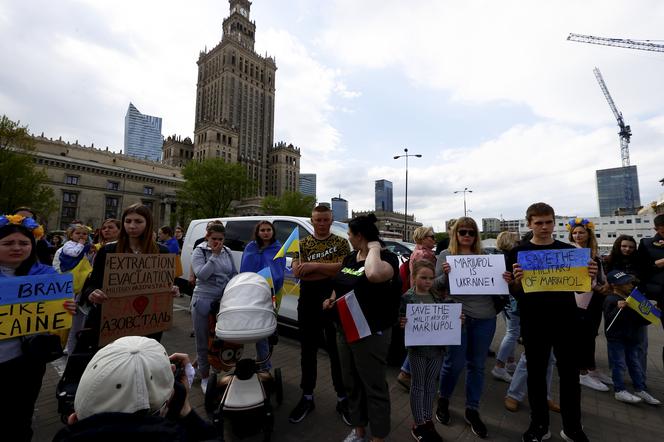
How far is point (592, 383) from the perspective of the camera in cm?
441

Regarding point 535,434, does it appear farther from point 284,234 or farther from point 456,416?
point 284,234

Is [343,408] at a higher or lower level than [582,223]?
lower

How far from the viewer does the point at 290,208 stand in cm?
6044

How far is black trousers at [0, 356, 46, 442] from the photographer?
225 cm

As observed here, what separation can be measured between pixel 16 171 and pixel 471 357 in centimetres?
3617

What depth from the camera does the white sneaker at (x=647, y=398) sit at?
3.87m

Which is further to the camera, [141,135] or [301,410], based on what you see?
[141,135]

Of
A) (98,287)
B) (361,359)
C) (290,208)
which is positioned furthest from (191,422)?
(290,208)

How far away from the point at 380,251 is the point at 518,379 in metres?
2.66

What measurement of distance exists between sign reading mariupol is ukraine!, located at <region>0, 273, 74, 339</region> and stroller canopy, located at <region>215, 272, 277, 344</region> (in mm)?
1283

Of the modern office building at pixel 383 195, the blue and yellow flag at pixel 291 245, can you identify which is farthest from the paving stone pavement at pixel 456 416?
the modern office building at pixel 383 195

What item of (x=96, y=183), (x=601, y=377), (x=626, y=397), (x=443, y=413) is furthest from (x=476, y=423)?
(x=96, y=183)

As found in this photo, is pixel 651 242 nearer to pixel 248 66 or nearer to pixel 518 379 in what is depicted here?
pixel 518 379

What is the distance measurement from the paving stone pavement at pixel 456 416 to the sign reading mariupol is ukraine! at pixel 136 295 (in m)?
1.23
